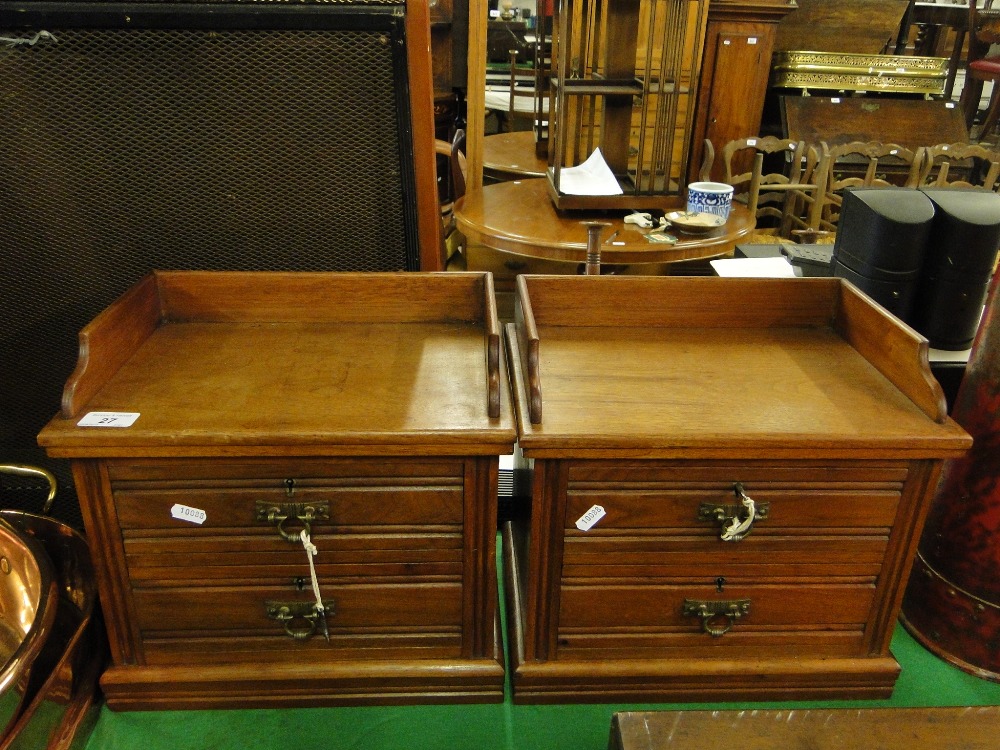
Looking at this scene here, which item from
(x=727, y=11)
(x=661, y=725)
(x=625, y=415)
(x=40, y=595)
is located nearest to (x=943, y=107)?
(x=727, y=11)

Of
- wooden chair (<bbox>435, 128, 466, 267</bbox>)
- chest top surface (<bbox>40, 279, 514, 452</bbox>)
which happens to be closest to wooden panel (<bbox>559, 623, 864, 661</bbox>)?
chest top surface (<bbox>40, 279, 514, 452</bbox>)

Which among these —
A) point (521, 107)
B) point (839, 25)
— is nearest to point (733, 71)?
point (839, 25)

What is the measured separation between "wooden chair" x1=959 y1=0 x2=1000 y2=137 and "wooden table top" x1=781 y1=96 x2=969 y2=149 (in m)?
0.82

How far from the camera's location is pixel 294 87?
1.32 meters

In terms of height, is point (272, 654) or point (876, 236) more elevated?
point (876, 236)

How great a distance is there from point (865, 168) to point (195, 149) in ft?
12.5

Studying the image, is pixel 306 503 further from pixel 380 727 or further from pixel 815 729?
pixel 815 729

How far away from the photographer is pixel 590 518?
1.15 metres

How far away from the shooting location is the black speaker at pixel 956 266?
1.41 metres

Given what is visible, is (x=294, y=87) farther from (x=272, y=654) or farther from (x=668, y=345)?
(x=272, y=654)

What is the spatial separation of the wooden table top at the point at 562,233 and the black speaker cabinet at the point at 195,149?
0.71 metres

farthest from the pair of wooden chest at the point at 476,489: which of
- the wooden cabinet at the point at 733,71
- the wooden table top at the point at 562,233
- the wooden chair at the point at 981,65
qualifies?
the wooden chair at the point at 981,65

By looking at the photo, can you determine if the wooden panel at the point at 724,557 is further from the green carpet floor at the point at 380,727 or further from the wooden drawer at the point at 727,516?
the green carpet floor at the point at 380,727

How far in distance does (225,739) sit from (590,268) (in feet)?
3.53
